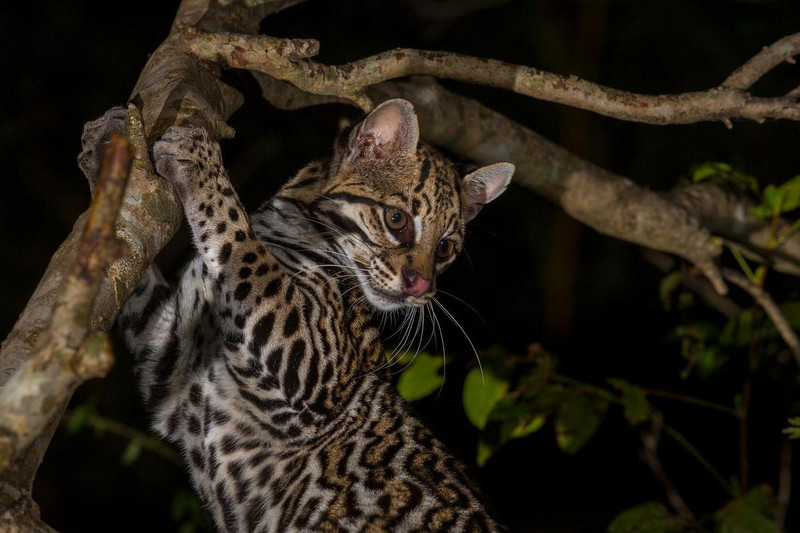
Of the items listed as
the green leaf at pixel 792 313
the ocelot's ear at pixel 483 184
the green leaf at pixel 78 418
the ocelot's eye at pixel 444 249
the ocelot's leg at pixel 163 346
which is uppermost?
the green leaf at pixel 792 313

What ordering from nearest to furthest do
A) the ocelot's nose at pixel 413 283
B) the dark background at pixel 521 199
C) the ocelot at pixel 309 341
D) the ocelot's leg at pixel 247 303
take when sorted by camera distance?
the ocelot's leg at pixel 247 303, the ocelot at pixel 309 341, the ocelot's nose at pixel 413 283, the dark background at pixel 521 199

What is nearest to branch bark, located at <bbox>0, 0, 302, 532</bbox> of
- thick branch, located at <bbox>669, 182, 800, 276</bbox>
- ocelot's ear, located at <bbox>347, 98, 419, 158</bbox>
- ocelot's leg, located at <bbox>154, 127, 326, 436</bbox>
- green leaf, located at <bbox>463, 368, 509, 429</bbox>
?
ocelot's leg, located at <bbox>154, 127, 326, 436</bbox>

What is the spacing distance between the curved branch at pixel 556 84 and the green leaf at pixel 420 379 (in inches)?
51.9

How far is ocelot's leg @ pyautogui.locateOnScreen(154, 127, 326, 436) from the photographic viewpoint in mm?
3414

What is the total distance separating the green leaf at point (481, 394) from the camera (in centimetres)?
430

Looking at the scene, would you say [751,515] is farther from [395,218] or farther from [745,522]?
[395,218]

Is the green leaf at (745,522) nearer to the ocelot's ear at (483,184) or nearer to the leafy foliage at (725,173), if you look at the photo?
the leafy foliage at (725,173)

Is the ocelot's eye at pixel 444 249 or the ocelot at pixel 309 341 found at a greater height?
the ocelot's eye at pixel 444 249

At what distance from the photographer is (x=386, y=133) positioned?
421 cm

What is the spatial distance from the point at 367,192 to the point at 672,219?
2.09 meters

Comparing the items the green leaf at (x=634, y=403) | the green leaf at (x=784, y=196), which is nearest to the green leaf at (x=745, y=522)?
the green leaf at (x=634, y=403)

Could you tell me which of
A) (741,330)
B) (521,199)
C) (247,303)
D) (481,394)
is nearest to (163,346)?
(247,303)

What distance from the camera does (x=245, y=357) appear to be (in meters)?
3.65

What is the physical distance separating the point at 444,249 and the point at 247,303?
1.23 metres
